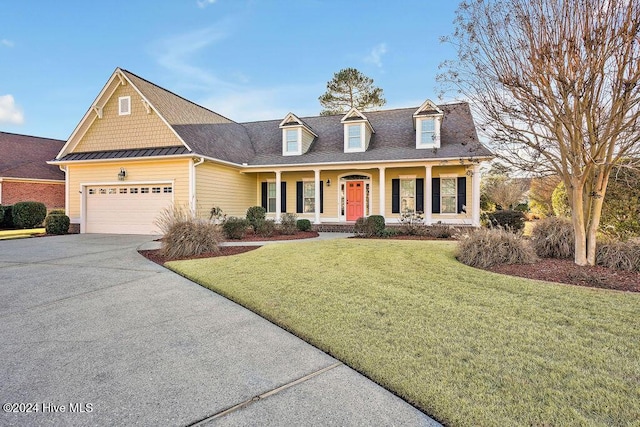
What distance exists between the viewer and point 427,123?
14.8 meters

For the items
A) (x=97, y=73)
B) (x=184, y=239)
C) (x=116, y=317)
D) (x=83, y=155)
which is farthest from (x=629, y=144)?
(x=97, y=73)

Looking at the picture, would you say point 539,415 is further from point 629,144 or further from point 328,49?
point 328,49

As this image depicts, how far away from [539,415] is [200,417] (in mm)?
2200

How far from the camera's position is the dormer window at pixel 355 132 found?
1570 cm

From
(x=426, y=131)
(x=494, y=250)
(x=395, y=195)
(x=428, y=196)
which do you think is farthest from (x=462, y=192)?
(x=494, y=250)

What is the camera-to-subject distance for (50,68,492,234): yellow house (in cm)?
1377

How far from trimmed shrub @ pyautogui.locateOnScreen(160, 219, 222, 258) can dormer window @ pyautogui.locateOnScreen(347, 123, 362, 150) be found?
28.8ft

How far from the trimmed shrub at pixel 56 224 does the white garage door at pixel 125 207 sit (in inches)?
31.7

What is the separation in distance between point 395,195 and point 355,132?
11.6 feet

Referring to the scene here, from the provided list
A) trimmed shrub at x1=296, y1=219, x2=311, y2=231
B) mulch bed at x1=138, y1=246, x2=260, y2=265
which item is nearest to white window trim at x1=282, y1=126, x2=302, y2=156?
trimmed shrub at x1=296, y1=219, x2=311, y2=231

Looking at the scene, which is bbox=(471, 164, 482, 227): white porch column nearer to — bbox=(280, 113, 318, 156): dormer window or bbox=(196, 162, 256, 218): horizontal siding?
bbox=(280, 113, 318, 156): dormer window

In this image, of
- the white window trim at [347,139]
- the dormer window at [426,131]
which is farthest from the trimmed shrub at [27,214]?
the dormer window at [426,131]

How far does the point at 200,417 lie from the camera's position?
2219 millimetres

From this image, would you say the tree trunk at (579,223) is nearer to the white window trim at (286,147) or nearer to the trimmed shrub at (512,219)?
the trimmed shrub at (512,219)
